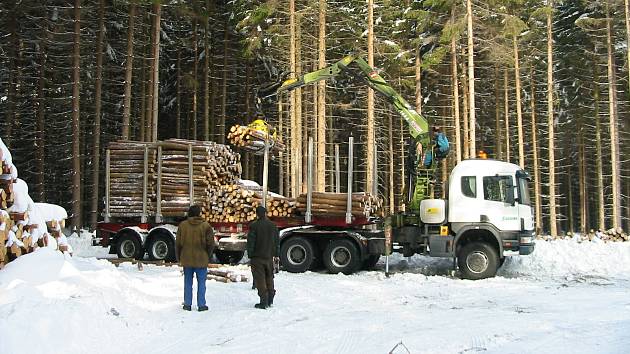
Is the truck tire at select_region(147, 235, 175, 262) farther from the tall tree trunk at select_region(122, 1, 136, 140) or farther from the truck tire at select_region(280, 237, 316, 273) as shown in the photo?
the tall tree trunk at select_region(122, 1, 136, 140)

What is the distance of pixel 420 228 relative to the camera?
13.6 meters

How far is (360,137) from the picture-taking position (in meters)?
36.2

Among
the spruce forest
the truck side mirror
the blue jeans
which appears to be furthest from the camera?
the spruce forest

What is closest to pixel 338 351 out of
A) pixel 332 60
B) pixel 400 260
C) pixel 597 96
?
pixel 400 260

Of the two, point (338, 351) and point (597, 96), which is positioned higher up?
point (597, 96)

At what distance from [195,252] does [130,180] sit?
25.2 feet

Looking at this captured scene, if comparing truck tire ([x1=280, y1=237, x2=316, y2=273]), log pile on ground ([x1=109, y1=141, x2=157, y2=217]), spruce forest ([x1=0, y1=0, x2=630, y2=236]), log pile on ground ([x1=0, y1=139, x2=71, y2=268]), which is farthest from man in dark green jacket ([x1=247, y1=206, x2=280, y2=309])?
spruce forest ([x1=0, y1=0, x2=630, y2=236])

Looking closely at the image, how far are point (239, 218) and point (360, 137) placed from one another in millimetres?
22988

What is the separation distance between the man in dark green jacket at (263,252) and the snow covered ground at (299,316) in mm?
362

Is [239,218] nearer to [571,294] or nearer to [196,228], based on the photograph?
[196,228]

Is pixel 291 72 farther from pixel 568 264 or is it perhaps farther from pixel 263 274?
pixel 263 274

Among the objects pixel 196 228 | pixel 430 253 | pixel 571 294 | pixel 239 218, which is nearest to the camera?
pixel 196 228

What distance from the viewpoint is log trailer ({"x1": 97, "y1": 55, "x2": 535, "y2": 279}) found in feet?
41.7

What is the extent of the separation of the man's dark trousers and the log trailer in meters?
4.80
